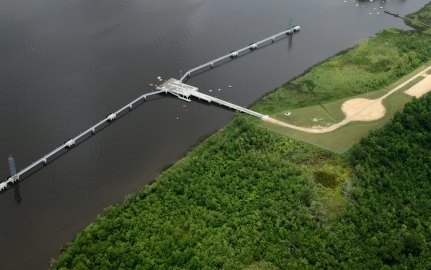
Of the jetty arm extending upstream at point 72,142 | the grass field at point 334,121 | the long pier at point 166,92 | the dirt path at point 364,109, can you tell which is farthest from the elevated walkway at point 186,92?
the grass field at point 334,121

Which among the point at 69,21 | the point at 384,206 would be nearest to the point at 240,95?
the point at 384,206

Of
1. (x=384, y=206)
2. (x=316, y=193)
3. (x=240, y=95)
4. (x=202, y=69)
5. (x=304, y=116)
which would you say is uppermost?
(x=202, y=69)

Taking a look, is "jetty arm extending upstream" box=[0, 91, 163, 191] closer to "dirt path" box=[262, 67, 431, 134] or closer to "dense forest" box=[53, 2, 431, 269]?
"dense forest" box=[53, 2, 431, 269]

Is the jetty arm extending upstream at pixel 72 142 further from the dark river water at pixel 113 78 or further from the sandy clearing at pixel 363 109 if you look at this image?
the sandy clearing at pixel 363 109

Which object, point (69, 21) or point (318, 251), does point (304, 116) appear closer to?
point (318, 251)

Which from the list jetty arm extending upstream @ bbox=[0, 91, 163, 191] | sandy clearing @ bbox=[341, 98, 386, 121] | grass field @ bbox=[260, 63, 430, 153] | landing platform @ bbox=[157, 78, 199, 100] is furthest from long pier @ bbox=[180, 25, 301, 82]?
sandy clearing @ bbox=[341, 98, 386, 121]

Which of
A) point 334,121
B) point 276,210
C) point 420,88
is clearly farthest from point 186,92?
point 420,88
